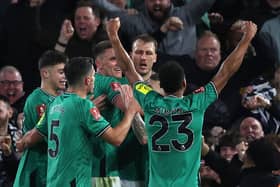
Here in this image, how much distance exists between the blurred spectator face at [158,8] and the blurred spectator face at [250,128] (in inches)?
75.7

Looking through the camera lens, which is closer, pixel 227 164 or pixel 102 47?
pixel 102 47

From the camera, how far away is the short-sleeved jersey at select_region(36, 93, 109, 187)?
931 centimetres

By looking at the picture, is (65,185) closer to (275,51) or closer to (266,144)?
(266,144)

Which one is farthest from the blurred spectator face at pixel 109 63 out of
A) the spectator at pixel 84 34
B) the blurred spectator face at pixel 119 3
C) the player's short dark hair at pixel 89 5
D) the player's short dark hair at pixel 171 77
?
the blurred spectator face at pixel 119 3

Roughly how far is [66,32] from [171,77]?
3294 mm

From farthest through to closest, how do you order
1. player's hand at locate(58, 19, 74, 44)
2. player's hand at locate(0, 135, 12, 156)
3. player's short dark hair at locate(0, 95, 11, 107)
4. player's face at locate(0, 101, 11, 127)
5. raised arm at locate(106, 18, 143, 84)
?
player's short dark hair at locate(0, 95, 11, 107) < player's hand at locate(58, 19, 74, 44) < player's face at locate(0, 101, 11, 127) < player's hand at locate(0, 135, 12, 156) < raised arm at locate(106, 18, 143, 84)

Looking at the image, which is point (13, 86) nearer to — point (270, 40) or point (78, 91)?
point (270, 40)

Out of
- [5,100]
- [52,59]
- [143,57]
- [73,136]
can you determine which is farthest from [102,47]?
[5,100]

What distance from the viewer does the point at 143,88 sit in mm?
9516

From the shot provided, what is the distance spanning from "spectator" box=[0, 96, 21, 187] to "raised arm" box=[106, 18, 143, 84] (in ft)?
6.23

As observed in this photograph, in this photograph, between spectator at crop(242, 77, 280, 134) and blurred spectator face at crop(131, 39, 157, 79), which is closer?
blurred spectator face at crop(131, 39, 157, 79)

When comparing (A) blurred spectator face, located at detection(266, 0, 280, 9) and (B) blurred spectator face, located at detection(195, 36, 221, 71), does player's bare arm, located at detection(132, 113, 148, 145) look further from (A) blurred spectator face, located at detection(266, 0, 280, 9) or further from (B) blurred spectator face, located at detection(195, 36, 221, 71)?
(A) blurred spectator face, located at detection(266, 0, 280, 9)

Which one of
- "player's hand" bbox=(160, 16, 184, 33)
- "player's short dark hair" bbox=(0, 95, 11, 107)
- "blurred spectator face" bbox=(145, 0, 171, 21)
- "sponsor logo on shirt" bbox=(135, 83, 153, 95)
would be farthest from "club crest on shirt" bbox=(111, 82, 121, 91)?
"blurred spectator face" bbox=(145, 0, 171, 21)

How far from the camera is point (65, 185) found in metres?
9.37
